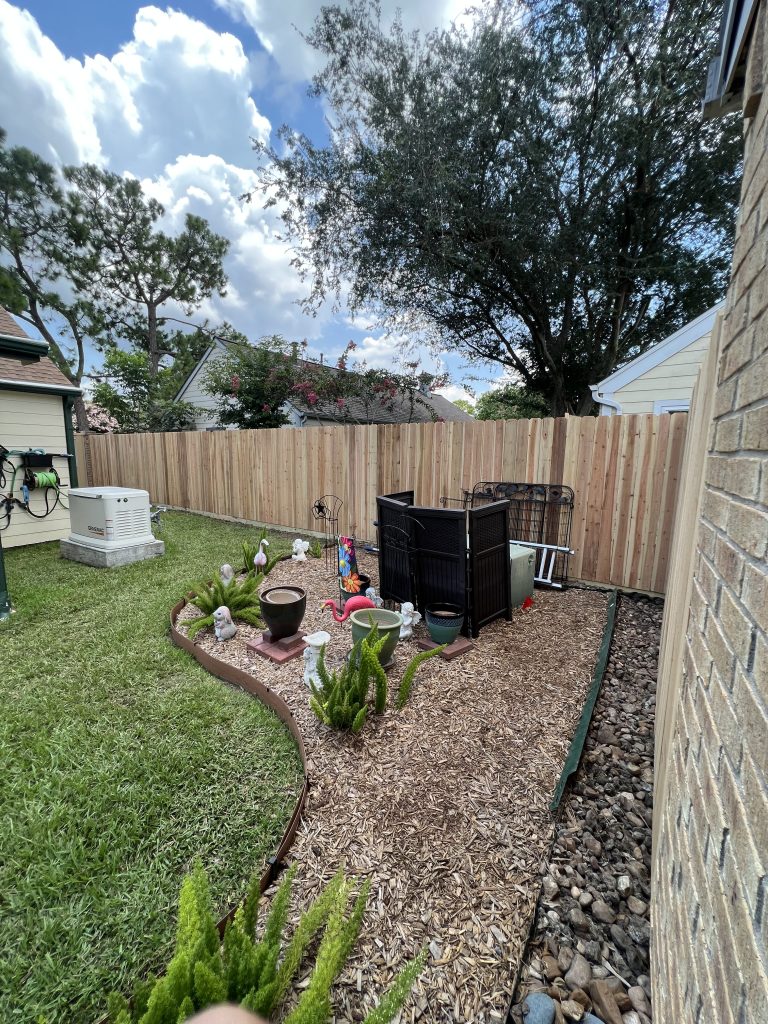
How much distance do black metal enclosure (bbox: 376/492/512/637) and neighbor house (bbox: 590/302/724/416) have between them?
3.85 metres

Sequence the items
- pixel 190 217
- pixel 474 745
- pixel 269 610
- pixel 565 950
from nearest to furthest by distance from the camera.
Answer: pixel 565 950 → pixel 474 745 → pixel 269 610 → pixel 190 217

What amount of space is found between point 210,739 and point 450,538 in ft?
7.22

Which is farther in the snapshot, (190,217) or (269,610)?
(190,217)

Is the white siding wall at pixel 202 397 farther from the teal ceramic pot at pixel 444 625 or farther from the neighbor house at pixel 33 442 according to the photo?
the teal ceramic pot at pixel 444 625

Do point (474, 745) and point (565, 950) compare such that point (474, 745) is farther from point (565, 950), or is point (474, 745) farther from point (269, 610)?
point (269, 610)

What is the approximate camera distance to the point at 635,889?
1698mm


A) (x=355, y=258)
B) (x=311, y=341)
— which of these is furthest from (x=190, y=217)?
(x=355, y=258)

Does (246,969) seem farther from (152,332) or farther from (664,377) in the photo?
(152,332)

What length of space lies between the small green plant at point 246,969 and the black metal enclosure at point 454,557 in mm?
2372

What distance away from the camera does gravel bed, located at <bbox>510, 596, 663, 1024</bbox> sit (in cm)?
135

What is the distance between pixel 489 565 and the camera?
3699 millimetres

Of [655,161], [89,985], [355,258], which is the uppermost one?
[655,161]

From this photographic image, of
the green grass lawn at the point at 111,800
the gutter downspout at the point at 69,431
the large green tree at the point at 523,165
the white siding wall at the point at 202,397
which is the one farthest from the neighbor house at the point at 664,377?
the white siding wall at the point at 202,397

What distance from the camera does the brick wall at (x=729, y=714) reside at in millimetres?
611
